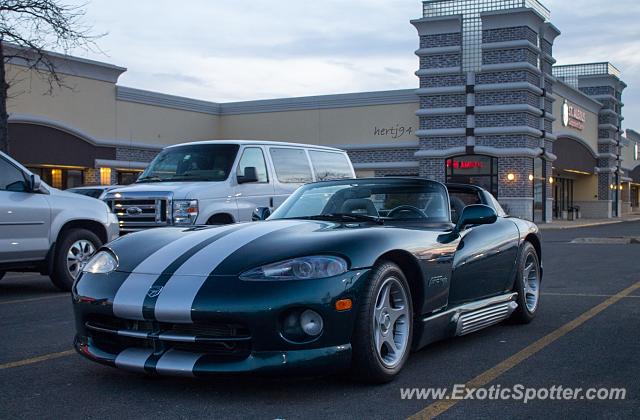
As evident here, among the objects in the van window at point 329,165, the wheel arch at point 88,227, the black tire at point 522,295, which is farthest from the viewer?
the van window at point 329,165

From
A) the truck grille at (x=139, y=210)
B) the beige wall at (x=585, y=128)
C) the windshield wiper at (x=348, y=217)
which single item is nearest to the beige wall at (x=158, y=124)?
the beige wall at (x=585, y=128)

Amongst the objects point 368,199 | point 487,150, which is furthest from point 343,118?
point 368,199

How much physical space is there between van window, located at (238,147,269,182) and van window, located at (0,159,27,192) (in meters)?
3.58

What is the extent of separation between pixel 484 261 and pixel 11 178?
5875mm

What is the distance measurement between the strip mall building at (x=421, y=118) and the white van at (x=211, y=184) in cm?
1801

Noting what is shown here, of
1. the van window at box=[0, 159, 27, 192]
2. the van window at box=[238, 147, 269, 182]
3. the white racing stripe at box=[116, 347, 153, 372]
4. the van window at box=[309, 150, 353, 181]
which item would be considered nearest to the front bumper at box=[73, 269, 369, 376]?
the white racing stripe at box=[116, 347, 153, 372]

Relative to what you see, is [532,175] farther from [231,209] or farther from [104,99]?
[231,209]

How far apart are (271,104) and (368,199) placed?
33022mm

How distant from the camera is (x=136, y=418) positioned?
3.96 metres

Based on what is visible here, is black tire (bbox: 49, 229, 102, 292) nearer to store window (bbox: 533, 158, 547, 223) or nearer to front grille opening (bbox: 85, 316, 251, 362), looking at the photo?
front grille opening (bbox: 85, 316, 251, 362)

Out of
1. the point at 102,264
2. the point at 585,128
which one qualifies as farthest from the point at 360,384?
the point at 585,128

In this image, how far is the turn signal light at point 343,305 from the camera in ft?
14.0

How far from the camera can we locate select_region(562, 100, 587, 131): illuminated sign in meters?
42.1

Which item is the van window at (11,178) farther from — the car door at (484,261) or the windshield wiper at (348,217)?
the car door at (484,261)
